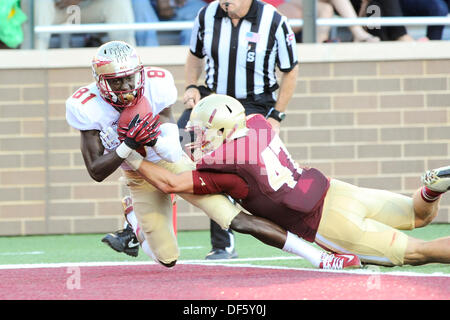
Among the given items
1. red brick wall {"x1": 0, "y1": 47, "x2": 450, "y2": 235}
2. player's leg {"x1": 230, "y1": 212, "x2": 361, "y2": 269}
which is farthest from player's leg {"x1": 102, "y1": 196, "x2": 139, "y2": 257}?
red brick wall {"x1": 0, "y1": 47, "x2": 450, "y2": 235}

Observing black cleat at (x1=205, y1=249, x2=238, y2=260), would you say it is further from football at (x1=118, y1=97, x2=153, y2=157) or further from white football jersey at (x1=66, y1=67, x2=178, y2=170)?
football at (x1=118, y1=97, x2=153, y2=157)

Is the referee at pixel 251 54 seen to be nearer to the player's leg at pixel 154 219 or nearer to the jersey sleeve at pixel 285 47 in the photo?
the jersey sleeve at pixel 285 47

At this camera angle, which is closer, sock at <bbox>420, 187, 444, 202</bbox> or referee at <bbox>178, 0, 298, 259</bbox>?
sock at <bbox>420, 187, 444, 202</bbox>

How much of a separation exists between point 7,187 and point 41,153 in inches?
15.9

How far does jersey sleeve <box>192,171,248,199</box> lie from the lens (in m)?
4.91

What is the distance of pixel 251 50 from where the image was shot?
629 cm

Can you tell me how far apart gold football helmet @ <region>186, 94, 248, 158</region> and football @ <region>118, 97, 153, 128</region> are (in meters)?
0.25

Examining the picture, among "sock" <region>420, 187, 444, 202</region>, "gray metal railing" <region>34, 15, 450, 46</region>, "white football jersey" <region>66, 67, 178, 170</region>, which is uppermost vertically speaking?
"gray metal railing" <region>34, 15, 450, 46</region>

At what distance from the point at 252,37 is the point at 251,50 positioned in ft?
0.27

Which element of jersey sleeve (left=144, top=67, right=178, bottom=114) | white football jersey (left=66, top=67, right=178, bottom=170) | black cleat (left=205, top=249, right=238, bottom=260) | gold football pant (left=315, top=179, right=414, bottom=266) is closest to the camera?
gold football pant (left=315, top=179, right=414, bottom=266)

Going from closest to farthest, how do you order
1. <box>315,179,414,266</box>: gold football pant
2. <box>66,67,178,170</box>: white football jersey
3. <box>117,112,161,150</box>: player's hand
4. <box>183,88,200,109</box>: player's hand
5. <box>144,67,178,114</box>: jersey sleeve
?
<box>117,112,161,150</box>: player's hand < <box>315,179,414,266</box>: gold football pant < <box>66,67,178,170</box>: white football jersey < <box>144,67,178,114</box>: jersey sleeve < <box>183,88,200,109</box>: player's hand

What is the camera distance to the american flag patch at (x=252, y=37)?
6.26m

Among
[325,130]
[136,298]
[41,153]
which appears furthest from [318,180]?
[41,153]

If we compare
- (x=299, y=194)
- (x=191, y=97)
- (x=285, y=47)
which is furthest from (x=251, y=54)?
(x=299, y=194)
